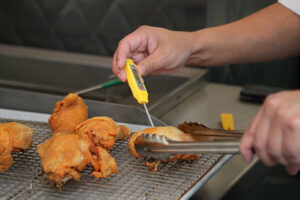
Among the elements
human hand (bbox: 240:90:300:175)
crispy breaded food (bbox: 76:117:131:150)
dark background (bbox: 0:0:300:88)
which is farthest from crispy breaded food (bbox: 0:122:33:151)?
dark background (bbox: 0:0:300:88)

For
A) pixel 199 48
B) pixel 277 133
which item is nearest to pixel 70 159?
pixel 277 133

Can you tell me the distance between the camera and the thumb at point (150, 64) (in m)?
1.32

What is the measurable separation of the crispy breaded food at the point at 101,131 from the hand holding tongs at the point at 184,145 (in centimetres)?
12

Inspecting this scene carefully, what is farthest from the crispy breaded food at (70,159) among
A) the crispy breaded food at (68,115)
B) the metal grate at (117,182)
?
the crispy breaded food at (68,115)

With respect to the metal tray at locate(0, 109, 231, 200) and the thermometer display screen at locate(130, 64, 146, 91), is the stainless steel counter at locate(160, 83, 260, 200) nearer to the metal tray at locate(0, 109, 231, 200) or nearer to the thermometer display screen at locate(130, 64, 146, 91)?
the metal tray at locate(0, 109, 231, 200)

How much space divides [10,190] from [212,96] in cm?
109

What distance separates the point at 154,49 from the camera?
1.39 metres

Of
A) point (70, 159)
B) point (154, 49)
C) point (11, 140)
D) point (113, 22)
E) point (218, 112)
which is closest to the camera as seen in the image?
point (70, 159)

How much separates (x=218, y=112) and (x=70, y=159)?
0.83 metres

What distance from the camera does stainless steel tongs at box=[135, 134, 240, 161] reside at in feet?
2.89

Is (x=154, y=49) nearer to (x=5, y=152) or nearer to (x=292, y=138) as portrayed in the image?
(x=5, y=152)

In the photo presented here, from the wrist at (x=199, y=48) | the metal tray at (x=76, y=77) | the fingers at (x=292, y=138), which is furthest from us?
the metal tray at (x=76, y=77)

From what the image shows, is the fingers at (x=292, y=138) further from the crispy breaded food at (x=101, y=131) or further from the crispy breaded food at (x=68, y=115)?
the crispy breaded food at (x=68, y=115)

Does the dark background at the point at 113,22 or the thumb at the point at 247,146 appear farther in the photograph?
the dark background at the point at 113,22
